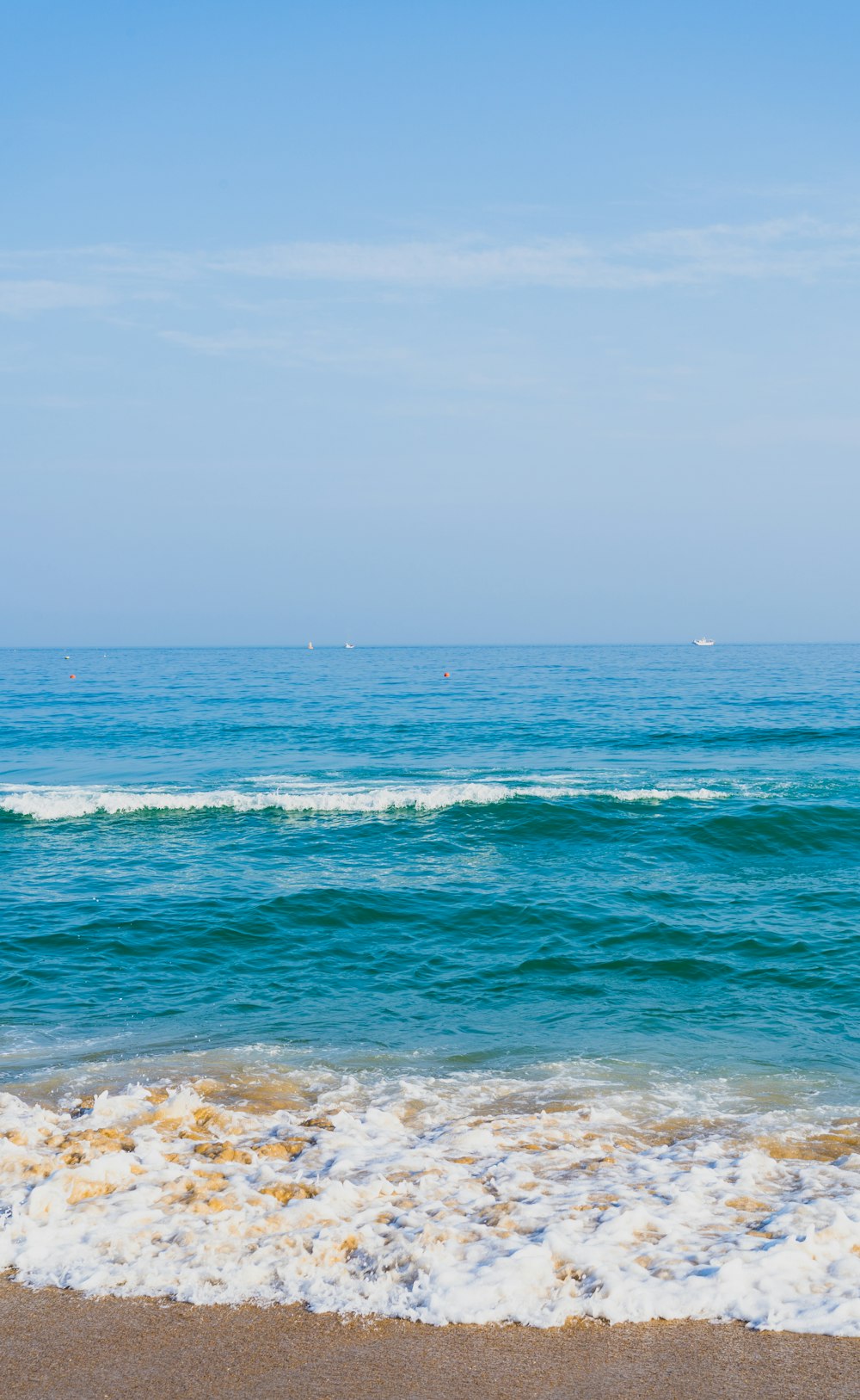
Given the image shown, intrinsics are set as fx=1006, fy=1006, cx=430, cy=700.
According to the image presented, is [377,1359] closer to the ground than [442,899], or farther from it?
farther from it

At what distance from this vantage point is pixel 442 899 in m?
14.6

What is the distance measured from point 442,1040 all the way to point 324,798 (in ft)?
40.9

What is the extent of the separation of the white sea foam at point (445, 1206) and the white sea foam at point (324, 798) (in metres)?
13.0

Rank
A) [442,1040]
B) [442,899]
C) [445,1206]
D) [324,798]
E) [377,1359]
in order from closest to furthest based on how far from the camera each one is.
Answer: [377,1359] < [445,1206] < [442,1040] < [442,899] < [324,798]

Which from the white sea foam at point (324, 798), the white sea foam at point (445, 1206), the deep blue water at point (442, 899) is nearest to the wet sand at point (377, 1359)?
the white sea foam at point (445, 1206)

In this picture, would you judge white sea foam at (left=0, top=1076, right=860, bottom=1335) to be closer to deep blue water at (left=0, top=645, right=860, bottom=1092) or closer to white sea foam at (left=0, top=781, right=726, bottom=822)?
deep blue water at (left=0, top=645, right=860, bottom=1092)

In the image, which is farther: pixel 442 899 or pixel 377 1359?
pixel 442 899

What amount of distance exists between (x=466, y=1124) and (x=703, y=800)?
14052 millimetres

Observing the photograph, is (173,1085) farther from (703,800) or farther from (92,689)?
(92,689)

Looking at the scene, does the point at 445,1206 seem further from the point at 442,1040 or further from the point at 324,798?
the point at 324,798

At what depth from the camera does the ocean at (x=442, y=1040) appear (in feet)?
16.9

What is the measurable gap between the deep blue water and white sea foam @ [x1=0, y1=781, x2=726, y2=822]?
0.29ft

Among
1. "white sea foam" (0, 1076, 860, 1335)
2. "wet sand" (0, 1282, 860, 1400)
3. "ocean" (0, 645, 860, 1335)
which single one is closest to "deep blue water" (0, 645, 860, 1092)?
"ocean" (0, 645, 860, 1335)

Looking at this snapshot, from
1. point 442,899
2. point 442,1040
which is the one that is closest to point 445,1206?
point 442,1040
